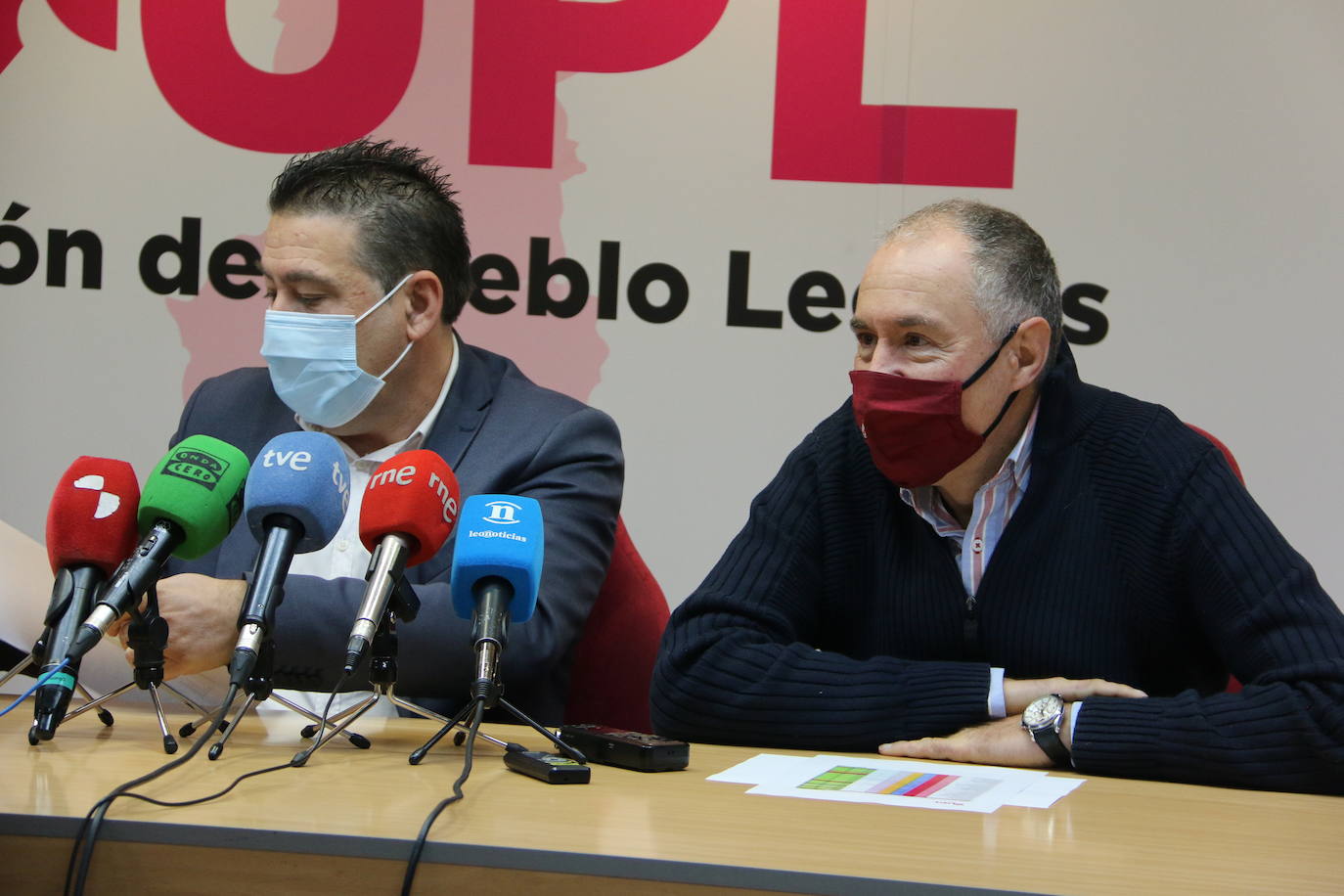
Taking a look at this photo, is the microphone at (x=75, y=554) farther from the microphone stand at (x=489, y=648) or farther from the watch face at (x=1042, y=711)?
the watch face at (x=1042, y=711)

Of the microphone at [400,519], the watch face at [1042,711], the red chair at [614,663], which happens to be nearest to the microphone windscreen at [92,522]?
the microphone at [400,519]

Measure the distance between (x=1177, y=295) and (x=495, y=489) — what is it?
6.09 feet

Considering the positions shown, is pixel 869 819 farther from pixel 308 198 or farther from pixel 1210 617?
pixel 308 198

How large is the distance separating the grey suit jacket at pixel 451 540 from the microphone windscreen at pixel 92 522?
42cm

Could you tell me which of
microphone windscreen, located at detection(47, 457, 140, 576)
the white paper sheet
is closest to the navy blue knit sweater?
the white paper sheet

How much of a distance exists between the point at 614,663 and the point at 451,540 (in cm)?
38

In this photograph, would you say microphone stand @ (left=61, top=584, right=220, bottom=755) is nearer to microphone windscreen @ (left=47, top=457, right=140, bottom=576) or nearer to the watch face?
microphone windscreen @ (left=47, top=457, right=140, bottom=576)

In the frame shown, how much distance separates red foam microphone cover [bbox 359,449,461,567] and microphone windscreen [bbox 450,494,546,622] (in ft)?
0.10

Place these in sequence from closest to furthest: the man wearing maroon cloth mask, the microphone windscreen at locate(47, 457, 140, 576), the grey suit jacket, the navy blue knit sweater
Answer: the microphone windscreen at locate(47, 457, 140, 576), the navy blue knit sweater, the man wearing maroon cloth mask, the grey suit jacket

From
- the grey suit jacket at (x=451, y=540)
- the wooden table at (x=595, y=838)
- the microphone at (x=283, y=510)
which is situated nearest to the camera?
the wooden table at (x=595, y=838)

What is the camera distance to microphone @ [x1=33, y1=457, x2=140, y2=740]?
1.50 m

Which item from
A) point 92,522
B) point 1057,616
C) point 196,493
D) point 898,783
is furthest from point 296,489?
point 1057,616

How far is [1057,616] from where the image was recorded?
212 cm

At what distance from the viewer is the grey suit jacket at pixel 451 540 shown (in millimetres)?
1998
